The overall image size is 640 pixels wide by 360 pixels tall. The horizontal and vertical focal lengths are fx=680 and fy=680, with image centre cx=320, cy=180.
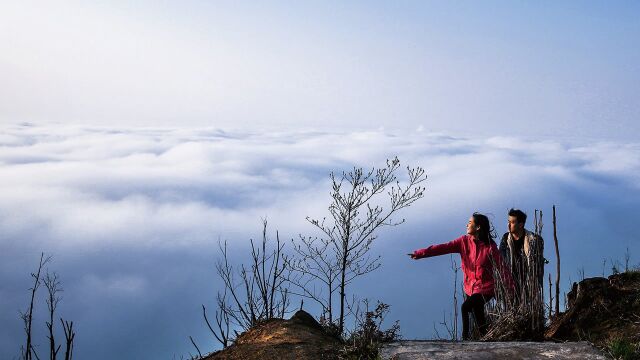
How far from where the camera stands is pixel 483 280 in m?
8.31

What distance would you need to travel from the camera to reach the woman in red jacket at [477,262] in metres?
8.21

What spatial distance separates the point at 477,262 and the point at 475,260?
0.12 feet

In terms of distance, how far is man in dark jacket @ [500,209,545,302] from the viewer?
803cm

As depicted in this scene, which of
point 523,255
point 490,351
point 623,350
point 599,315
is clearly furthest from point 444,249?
point 623,350

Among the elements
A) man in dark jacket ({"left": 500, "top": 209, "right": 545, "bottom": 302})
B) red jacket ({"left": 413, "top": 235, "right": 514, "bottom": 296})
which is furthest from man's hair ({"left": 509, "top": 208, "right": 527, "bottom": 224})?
red jacket ({"left": 413, "top": 235, "right": 514, "bottom": 296})

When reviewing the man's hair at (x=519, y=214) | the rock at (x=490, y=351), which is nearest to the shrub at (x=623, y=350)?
the rock at (x=490, y=351)

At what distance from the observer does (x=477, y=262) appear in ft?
27.4

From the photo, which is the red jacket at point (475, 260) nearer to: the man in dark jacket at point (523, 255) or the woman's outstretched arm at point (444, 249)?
the woman's outstretched arm at point (444, 249)

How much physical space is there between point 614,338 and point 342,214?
420 centimetres

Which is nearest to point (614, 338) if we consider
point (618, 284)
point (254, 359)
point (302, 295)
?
point (618, 284)

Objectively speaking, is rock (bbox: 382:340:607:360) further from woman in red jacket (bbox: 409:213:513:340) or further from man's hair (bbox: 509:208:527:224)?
man's hair (bbox: 509:208:527:224)

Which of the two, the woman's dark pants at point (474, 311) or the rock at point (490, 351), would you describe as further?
the woman's dark pants at point (474, 311)

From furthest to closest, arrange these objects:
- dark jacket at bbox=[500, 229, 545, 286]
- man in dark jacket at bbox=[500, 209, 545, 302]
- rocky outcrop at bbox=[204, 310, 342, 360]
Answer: dark jacket at bbox=[500, 229, 545, 286] → man in dark jacket at bbox=[500, 209, 545, 302] → rocky outcrop at bbox=[204, 310, 342, 360]

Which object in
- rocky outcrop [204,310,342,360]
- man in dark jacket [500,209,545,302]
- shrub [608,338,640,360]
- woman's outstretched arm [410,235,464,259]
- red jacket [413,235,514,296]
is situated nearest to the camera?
shrub [608,338,640,360]
